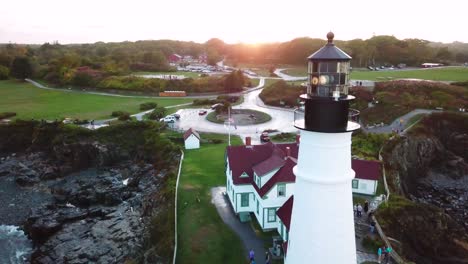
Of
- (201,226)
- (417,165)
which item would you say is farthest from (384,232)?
(417,165)

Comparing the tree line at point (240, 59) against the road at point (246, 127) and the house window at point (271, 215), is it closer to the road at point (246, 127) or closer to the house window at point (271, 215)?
the road at point (246, 127)

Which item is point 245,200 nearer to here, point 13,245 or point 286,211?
point 286,211

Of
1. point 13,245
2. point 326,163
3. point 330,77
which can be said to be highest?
point 330,77

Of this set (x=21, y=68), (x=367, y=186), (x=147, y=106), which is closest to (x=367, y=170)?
(x=367, y=186)

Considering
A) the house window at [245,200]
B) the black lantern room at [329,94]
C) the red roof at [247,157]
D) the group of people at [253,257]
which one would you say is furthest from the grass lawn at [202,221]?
the black lantern room at [329,94]

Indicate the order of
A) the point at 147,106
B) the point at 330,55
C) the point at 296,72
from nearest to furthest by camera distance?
the point at 330,55 < the point at 147,106 < the point at 296,72

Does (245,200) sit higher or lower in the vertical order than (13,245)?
higher

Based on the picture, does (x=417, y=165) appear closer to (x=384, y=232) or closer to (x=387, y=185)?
(x=387, y=185)

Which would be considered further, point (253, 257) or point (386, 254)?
point (253, 257)
